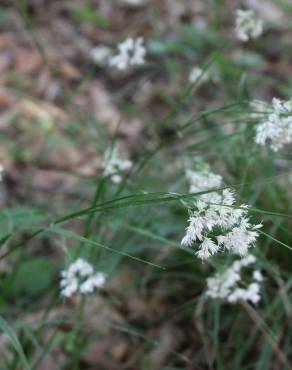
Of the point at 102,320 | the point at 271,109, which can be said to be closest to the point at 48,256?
the point at 102,320

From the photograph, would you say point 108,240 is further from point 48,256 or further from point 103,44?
point 103,44

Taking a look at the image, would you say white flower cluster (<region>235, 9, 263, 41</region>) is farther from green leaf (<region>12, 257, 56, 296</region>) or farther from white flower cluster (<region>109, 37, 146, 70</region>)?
green leaf (<region>12, 257, 56, 296</region>)

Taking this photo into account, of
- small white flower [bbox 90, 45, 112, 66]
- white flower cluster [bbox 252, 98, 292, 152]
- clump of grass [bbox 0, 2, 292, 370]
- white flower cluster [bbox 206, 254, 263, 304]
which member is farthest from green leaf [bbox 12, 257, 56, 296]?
small white flower [bbox 90, 45, 112, 66]

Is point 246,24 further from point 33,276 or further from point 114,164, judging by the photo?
point 33,276

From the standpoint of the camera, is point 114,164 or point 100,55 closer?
point 114,164

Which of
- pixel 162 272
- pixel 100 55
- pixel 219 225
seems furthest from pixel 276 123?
pixel 100 55

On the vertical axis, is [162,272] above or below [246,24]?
below

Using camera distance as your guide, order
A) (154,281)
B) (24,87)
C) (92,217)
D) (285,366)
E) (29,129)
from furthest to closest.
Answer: (24,87)
(29,129)
(154,281)
(285,366)
(92,217)

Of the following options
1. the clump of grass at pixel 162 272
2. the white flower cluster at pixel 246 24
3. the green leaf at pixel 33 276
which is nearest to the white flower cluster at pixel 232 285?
the clump of grass at pixel 162 272

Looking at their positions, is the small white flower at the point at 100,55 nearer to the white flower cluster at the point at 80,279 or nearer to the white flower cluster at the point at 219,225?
the white flower cluster at the point at 80,279
